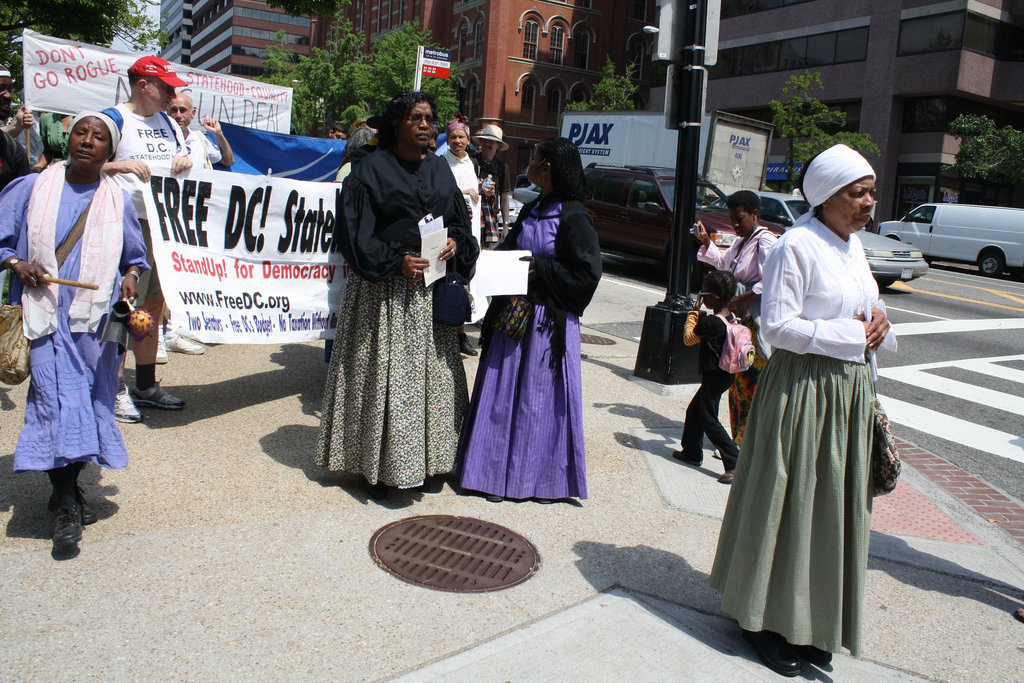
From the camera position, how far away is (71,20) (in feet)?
57.2

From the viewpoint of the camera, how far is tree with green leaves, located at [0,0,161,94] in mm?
16812

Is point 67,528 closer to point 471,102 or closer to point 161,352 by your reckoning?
point 161,352

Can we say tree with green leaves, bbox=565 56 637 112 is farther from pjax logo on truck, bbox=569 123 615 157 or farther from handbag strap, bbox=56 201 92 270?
handbag strap, bbox=56 201 92 270

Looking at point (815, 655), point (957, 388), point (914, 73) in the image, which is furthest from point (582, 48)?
point (815, 655)

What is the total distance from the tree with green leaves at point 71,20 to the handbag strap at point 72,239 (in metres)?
14.5

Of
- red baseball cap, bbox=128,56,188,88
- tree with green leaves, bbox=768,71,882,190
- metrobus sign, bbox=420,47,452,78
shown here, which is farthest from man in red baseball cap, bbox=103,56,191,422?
tree with green leaves, bbox=768,71,882,190

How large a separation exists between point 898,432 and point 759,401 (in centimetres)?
462

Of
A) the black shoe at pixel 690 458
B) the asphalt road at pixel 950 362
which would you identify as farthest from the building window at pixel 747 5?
the black shoe at pixel 690 458

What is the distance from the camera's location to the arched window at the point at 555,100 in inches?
2179

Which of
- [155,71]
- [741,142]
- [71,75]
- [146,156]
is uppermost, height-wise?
[741,142]

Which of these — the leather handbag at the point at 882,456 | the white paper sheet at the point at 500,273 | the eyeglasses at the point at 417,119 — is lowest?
the leather handbag at the point at 882,456

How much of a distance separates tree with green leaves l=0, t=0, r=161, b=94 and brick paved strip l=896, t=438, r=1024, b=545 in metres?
16.2

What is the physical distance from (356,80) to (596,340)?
41898mm

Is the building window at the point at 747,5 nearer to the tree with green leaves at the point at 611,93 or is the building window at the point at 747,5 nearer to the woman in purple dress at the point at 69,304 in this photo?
the tree with green leaves at the point at 611,93
